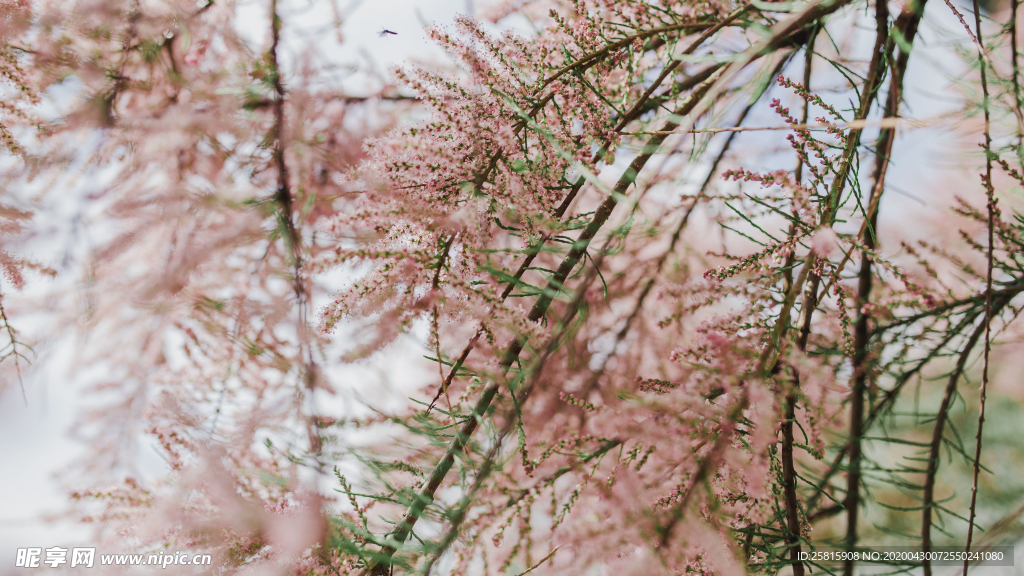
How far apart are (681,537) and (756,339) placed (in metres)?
0.24

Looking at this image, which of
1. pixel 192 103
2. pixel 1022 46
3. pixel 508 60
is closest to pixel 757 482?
pixel 508 60

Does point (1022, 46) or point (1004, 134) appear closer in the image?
point (1004, 134)

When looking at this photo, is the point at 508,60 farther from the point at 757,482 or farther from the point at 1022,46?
the point at 1022,46

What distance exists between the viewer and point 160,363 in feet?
2.90

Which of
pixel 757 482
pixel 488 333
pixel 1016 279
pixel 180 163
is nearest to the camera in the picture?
pixel 757 482

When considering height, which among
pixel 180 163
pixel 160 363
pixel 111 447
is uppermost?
pixel 180 163

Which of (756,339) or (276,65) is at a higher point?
(276,65)

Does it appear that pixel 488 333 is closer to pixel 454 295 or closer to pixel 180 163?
pixel 454 295

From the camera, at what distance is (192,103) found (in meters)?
0.62

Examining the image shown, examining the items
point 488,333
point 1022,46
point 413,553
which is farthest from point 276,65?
point 1022,46

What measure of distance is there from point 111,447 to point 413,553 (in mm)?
759

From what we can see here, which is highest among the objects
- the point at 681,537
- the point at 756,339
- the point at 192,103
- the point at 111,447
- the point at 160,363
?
the point at 192,103

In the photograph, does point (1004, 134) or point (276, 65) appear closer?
point (276, 65)

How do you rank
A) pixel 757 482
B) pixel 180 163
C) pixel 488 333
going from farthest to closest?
pixel 180 163
pixel 488 333
pixel 757 482
